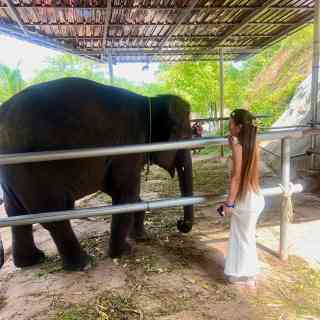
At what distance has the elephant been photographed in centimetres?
351

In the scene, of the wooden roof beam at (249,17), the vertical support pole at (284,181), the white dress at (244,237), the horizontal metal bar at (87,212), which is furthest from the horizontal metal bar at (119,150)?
the wooden roof beam at (249,17)

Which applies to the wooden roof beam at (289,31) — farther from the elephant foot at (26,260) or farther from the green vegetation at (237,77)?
the elephant foot at (26,260)

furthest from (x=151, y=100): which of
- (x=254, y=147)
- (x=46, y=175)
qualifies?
(x=254, y=147)

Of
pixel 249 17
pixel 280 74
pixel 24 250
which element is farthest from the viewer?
pixel 280 74

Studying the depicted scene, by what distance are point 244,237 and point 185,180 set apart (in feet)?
4.90

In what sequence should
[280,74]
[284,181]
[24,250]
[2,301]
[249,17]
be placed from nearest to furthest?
[2,301]
[284,181]
[24,250]
[249,17]
[280,74]

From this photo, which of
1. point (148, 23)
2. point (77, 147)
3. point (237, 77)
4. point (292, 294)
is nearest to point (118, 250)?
point (77, 147)

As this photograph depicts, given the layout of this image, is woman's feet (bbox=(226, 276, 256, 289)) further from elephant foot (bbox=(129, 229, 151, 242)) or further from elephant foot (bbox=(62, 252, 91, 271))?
elephant foot (bbox=(129, 229, 151, 242))

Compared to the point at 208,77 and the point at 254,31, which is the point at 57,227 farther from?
the point at 208,77

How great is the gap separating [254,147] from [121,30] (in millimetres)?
6088

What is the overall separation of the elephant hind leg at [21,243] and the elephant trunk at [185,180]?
1568 millimetres

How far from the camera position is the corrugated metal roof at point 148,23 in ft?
21.6

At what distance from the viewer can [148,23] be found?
7672 millimetres

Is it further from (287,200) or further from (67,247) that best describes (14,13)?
(287,200)
